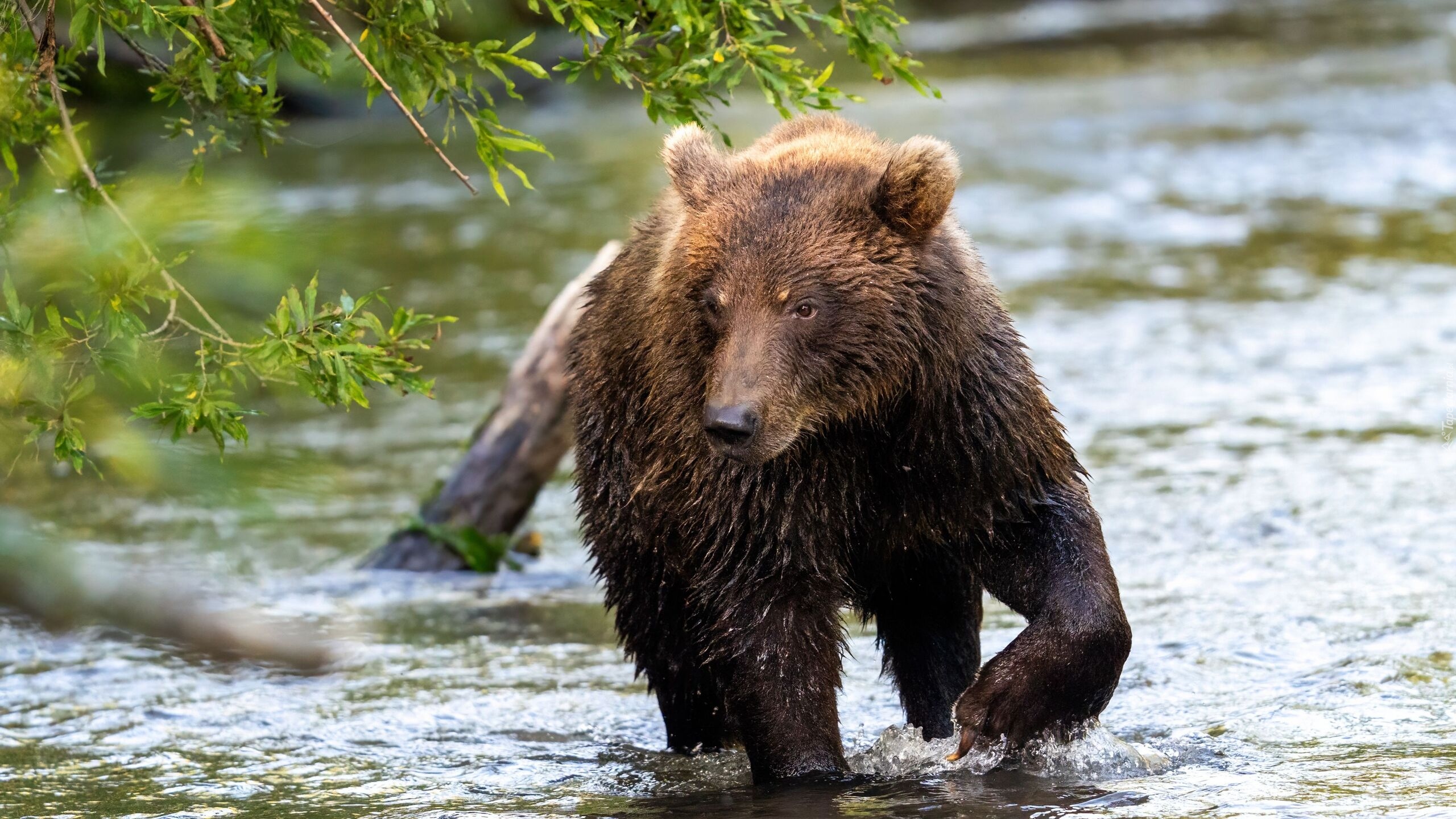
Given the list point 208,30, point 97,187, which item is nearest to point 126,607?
point 97,187

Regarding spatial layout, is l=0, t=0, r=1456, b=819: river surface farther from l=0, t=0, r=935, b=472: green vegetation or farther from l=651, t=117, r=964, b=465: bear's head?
l=651, t=117, r=964, b=465: bear's head

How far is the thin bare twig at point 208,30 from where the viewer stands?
13.4 ft

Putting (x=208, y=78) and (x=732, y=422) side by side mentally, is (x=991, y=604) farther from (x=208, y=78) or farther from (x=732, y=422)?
(x=208, y=78)

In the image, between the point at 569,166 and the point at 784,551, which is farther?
the point at 569,166

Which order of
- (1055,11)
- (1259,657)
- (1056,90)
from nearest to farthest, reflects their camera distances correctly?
1. (1259,657)
2. (1056,90)
3. (1055,11)

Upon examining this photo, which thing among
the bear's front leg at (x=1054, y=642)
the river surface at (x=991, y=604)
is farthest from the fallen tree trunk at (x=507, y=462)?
the bear's front leg at (x=1054, y=642)

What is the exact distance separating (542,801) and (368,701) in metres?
1.58

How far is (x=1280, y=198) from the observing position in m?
17.3

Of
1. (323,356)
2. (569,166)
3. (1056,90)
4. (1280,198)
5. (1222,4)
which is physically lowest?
(323,356)

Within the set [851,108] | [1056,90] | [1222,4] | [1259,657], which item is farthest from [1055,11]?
[1259,657]

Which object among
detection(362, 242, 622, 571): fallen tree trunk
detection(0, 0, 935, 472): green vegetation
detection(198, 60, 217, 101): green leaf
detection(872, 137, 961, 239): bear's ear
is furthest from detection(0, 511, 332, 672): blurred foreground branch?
detection(362, 242, 622, 571): fallen tree trunk

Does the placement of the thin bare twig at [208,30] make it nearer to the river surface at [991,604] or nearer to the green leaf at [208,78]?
the green leaf at [208,78]

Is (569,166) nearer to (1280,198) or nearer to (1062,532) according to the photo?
(1280,198)

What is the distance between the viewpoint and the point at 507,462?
8.48 metres
